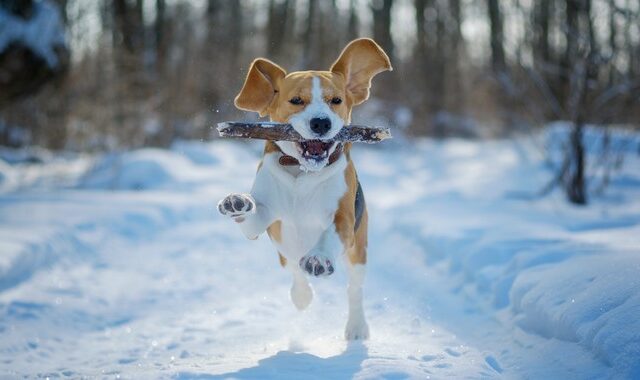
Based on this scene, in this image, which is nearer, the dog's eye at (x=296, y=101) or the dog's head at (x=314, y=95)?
the dog's head at (x=314, y=95)

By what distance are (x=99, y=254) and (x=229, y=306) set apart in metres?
2.25

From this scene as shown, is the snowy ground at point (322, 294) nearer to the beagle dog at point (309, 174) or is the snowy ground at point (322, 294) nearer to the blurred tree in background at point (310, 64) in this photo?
the beagle dog at point (309, 174)

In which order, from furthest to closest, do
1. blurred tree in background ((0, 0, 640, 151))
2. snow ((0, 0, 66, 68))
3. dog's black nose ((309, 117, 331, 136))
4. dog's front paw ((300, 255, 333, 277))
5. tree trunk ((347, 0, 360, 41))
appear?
tree trunk ((347, 0, 360, 41)) → snow ((0, 0, 66, 68)) → blurred tree in background ((0, 0, 640, 151)) → dog's black nose ((309, 117, 331, 136)) → dog's front paw ((300, 255, 333, 277))

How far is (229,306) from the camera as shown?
443cm

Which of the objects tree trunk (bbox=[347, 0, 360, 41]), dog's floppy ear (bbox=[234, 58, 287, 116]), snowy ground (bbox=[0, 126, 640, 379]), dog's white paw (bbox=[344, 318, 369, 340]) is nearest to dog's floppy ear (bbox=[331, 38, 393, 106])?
dog's floppy ear (bbox=[234, 58, 287, 116])

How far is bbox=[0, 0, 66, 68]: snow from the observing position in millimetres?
9641

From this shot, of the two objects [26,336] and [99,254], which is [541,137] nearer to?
[99,254]

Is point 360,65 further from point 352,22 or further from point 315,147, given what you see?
point 352,22

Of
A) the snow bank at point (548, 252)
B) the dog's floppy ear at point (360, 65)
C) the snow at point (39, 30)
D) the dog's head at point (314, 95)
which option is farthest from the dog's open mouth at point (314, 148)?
the snow at point (39, 30)

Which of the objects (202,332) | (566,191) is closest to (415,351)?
(202,332)

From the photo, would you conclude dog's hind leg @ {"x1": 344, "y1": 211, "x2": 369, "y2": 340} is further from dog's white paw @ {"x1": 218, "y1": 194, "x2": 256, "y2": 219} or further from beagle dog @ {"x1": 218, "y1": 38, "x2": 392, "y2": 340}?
dog's white paw @ {"x1": 218, "y1": 194, "x2": 256, "y2": 219}

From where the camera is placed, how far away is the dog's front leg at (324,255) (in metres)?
2.84

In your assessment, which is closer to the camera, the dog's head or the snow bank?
the snow bank

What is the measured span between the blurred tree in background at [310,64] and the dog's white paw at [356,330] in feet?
7.46
